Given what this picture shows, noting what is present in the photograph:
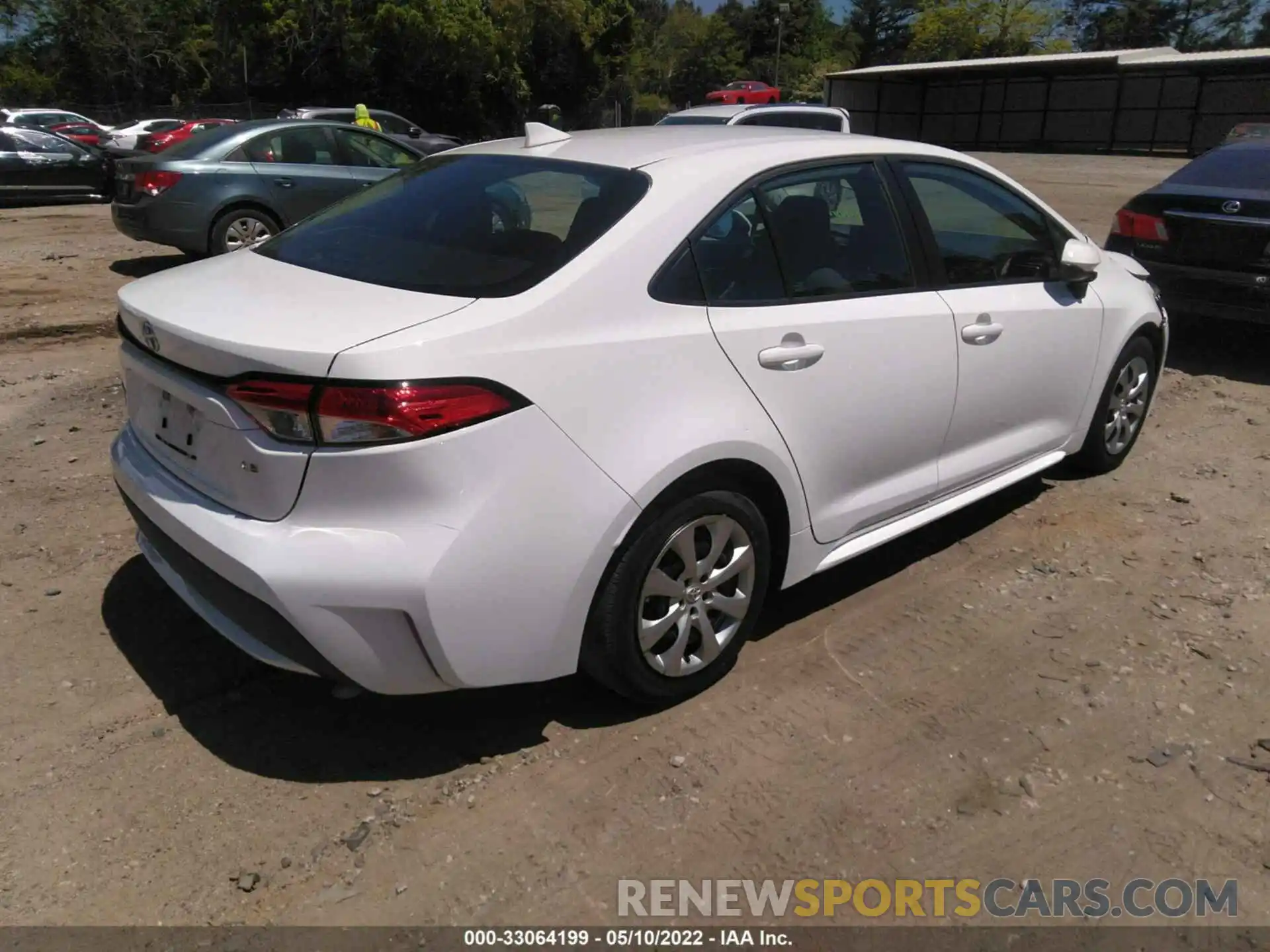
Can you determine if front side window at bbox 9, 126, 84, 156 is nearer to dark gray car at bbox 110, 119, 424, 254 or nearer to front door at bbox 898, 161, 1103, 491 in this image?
dark gray car at bbox 110, 119, 424, 254

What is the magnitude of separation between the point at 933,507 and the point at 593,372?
179 centimetres

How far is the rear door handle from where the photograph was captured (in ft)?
10.1

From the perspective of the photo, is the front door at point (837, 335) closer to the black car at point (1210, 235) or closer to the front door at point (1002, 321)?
the front door at point (1002, 321)

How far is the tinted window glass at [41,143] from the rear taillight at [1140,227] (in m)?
16.3

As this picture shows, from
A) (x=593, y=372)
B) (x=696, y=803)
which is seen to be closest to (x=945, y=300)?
(x=593, y=372)

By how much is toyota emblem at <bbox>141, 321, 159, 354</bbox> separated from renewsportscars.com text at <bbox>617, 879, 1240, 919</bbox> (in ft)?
6.35

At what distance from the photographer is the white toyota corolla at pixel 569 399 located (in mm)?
2480

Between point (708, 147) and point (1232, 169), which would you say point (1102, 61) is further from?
point (708, 147)

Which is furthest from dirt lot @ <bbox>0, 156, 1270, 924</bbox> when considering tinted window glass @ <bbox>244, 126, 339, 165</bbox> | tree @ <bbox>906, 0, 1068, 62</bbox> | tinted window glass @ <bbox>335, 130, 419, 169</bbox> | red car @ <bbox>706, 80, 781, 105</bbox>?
tree @ <bbox>906, 0, 1068, 62</bbox>

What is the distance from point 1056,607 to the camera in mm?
3879

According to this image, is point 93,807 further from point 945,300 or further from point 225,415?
point 945,300

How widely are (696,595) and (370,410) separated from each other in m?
1.16

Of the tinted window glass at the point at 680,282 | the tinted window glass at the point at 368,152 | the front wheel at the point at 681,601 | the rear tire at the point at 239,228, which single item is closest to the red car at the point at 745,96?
the tinted window glass at the point at 368,152

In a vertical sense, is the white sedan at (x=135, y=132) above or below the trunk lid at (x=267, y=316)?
Answer: below
